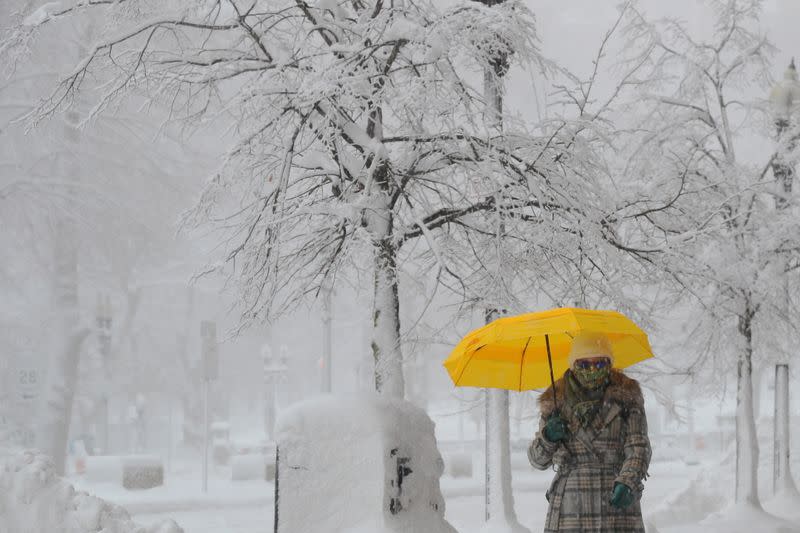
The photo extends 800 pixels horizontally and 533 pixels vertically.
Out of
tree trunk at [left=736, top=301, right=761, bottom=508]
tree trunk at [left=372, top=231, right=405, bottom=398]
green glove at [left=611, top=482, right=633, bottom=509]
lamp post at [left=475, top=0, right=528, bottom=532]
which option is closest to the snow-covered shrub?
tree trunk at [left=736, top=301, right=761, bottom=508]

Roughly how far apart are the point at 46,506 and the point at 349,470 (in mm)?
2131

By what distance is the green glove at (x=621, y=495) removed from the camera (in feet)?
14.6

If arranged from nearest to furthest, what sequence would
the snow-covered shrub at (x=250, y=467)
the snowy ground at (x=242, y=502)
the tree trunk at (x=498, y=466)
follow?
the tree trunk at (x=498, y=466) → the snowy ground at (x=242, y=502) → the snow-covered shrub at (x=250, y=467)

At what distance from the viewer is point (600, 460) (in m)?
4.74

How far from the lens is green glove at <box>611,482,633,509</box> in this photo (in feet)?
14.6

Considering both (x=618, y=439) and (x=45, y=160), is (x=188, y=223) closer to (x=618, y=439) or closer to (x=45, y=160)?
(x=618, y=439)

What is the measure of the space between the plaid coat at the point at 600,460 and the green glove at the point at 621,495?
16cm

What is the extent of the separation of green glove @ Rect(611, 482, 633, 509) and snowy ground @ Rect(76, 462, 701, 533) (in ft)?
28.3

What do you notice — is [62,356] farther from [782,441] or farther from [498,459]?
[782,441]

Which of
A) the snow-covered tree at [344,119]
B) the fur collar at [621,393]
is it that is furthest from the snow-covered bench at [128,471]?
the fur collar at [621,393]

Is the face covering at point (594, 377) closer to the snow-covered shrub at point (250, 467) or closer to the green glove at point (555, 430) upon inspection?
the green glove at point (555, 430)

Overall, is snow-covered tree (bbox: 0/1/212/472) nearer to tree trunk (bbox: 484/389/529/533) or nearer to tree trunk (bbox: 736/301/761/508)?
tree trunk (bbox: 484/389/529/533)

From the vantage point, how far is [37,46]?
19.1m

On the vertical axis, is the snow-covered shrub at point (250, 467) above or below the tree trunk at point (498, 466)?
below
